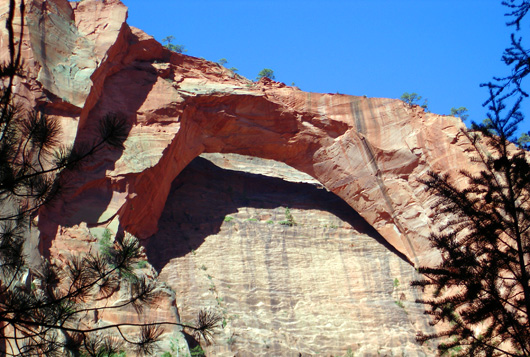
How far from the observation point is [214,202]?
2717 centimetres

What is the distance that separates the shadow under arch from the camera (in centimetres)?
2489

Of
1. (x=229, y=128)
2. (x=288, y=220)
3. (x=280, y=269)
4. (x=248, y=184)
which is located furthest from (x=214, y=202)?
(x=280, y=269)

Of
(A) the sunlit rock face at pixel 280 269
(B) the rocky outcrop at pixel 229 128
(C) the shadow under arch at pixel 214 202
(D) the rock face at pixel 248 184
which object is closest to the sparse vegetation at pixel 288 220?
(A) the sunlit rock face at pixel 280 269

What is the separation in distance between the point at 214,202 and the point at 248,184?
2321 millimetres

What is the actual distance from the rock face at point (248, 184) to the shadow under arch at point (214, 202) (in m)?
0.06

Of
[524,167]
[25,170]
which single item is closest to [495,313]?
[524,167]

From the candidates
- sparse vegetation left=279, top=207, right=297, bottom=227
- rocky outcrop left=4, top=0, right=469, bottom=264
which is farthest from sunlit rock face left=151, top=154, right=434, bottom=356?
rocky outcrop left=4, top=0, right=469, bottom=264

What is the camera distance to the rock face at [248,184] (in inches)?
858

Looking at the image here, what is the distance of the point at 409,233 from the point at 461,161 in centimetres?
337

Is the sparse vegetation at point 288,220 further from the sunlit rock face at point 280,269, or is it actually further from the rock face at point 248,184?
the rock face at point 248,184

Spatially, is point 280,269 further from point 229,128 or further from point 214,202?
point 229,128

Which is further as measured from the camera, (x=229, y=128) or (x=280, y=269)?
(x=229, y=128)

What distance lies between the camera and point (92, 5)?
24.1 metres

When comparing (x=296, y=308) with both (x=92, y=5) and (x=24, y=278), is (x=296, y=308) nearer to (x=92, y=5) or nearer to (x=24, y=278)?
(x=24, y=278)
